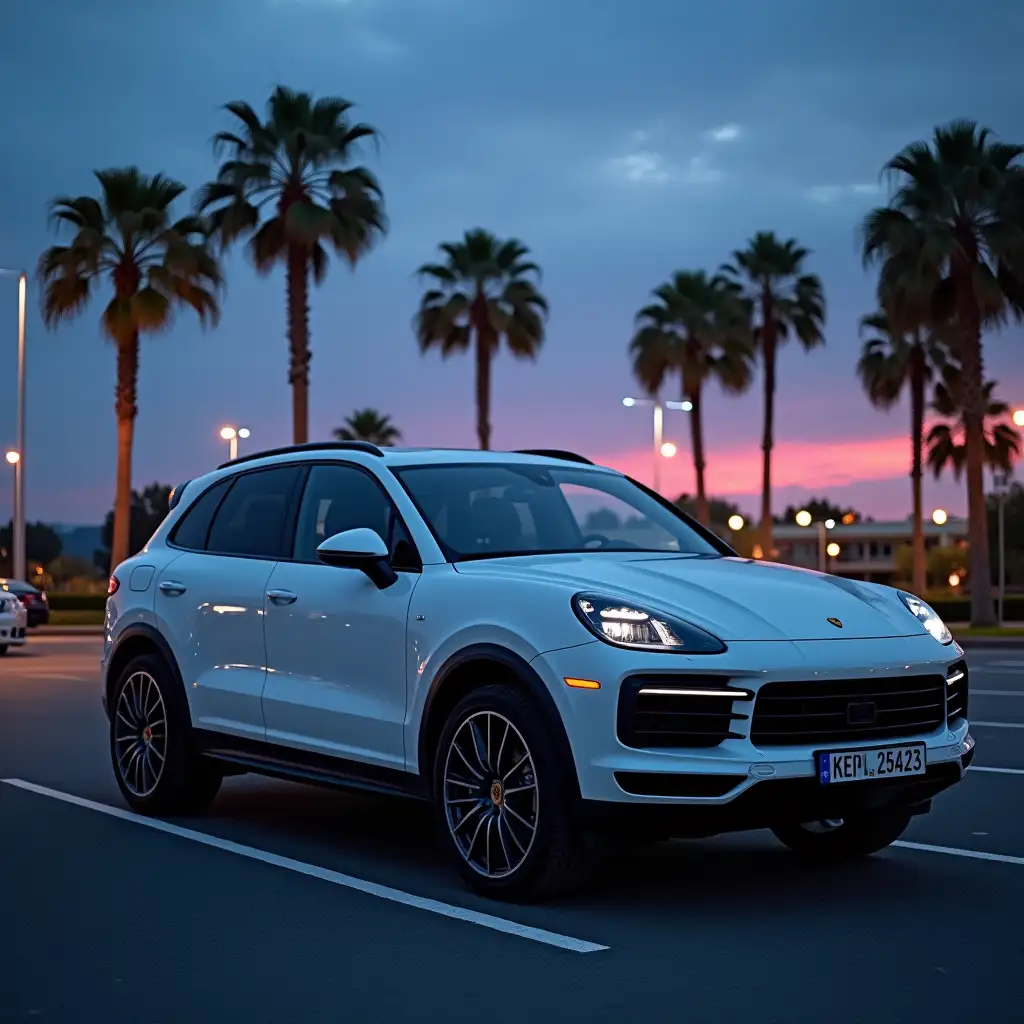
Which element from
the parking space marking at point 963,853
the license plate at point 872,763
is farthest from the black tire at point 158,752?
the license plate at point 872,763

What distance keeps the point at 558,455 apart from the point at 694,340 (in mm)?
50294

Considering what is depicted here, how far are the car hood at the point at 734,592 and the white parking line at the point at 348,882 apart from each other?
48.4 inches

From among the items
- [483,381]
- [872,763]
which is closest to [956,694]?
[872,763]

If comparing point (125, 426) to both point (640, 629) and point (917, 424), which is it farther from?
point (640, 629)

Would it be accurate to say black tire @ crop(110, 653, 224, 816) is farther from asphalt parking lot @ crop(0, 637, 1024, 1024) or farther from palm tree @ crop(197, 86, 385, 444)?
palm tree @ crop(197, 86, 385, 444)

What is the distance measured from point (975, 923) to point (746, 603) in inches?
56.0

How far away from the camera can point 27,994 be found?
527cm

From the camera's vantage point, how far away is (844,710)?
20.8 feet

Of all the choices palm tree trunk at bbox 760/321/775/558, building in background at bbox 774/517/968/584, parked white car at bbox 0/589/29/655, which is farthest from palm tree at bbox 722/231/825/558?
building in background at bbox 774/517/968/584

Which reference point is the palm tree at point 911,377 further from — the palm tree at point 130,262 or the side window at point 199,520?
the side window at point 199,520

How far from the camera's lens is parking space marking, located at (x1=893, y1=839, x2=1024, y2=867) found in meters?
7.56

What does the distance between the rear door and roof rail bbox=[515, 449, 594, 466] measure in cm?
116

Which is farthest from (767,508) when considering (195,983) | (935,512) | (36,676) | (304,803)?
(195,983)

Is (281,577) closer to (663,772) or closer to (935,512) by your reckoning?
(663,772)
